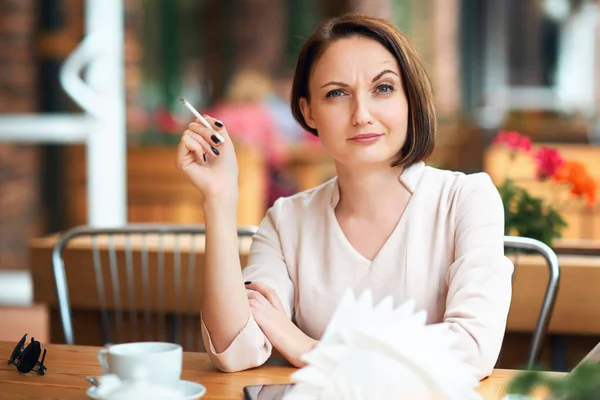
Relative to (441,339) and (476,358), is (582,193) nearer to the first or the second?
(476,358)

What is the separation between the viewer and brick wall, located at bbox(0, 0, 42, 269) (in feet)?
18.2

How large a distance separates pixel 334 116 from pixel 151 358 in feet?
1.96

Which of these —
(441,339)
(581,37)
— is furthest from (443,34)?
(441,339)

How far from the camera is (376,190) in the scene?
165 cm

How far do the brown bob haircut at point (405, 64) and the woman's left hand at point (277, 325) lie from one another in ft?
1.04

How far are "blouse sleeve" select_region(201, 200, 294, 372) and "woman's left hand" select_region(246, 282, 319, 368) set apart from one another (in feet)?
0.06

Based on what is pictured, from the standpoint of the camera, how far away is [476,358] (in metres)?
1.39

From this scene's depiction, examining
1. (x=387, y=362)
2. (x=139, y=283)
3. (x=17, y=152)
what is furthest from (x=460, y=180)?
(x=17, y=152)

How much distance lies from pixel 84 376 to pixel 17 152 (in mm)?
4465

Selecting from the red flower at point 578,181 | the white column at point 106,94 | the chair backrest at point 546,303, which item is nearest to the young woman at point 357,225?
the chair backrest at point 546,303

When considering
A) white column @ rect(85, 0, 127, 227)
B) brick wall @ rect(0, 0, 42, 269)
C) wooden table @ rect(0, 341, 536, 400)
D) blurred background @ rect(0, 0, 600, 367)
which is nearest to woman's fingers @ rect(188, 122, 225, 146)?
wooden table @ rect(0, 341, 536, 400)

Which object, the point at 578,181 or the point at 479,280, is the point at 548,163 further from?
the point at 479,280

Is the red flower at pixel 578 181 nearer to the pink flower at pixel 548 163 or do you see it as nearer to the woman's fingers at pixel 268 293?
the pink flower at pixel 548 163

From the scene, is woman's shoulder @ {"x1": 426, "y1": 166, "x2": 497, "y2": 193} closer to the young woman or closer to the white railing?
the young woman
